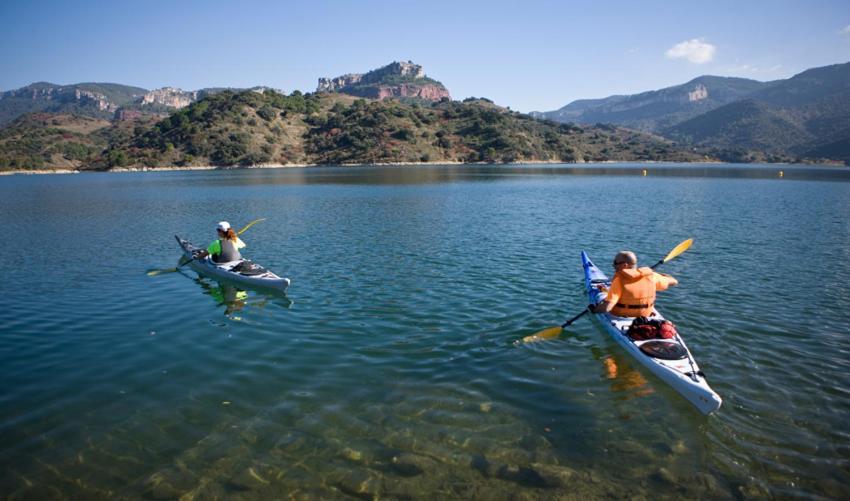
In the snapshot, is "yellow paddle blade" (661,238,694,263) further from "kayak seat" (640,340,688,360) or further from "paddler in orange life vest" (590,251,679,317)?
"kayak seat" (640,340,688,360)

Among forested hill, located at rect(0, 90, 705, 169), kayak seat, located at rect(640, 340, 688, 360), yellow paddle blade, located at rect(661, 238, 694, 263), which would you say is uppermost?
forested hill, located at rect(0, 90, 705, 169)

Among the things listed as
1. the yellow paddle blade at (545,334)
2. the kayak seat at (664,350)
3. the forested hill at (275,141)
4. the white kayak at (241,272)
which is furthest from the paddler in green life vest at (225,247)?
the forested hill at (275,141)

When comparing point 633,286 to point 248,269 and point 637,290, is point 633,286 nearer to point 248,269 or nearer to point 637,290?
point 637,290

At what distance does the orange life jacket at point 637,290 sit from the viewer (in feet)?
38.3

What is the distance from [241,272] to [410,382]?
10852mm

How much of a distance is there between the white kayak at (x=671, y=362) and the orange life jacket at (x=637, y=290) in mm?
365

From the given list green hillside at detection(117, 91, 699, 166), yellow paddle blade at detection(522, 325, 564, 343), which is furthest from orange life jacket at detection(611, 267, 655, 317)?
green hillside at detection(117, 91, 699, 166)

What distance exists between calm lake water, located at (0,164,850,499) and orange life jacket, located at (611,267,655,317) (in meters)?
1.34

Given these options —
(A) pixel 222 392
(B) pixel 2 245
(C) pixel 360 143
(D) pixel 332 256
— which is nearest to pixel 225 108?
(C) pixel 360 143

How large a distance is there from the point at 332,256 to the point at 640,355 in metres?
16.9

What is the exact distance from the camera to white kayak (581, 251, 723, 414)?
29.2ft

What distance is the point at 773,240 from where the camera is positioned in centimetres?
2770

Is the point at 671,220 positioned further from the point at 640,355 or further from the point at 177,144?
the point at 177,144

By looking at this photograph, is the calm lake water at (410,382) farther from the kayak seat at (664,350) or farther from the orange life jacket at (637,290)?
the orange life jacket at (637,290)
